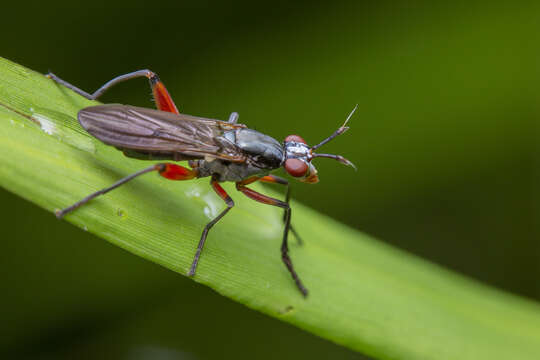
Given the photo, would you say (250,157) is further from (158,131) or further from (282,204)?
(158,131)

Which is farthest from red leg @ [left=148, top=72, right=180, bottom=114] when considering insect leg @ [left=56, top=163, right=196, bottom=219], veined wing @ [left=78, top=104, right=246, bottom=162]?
insect leg @ [left=56, top=163, right=196, bottom=219]

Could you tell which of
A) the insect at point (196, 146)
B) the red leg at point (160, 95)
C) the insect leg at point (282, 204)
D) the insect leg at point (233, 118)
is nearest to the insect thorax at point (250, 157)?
the insect at point (196, 146)

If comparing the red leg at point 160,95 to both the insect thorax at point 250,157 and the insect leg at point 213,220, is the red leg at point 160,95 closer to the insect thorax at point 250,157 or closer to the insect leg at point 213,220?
the insect thorax at point 250,157

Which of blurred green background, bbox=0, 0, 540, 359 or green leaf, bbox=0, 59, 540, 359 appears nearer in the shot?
green leaf, bbox=0, 59, 540, 359

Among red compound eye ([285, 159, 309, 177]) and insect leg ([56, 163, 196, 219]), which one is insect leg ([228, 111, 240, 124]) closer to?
red compound eye ([285, 159, 309, 177])

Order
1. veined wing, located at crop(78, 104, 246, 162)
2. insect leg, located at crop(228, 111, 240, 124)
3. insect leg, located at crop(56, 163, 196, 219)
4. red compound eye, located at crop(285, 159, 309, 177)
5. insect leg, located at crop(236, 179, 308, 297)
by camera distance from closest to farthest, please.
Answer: insect leg, located at crop(56, 163, 196, 219) < veined wing, located at crop(78, 104, 246, 162) < insect leg, located at crop(236, 179, 308, 297) < red compound eye, located at crop(285, 159, 309, 177) < insect leg, located at crop(228, 111, 240, 124)

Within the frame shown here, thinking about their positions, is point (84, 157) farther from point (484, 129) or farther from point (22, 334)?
point (484, 129)

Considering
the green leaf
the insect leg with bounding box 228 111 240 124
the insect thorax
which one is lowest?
the green leaf
